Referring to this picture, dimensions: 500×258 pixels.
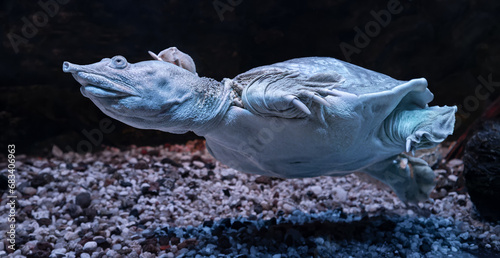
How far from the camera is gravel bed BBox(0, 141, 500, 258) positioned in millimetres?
2898

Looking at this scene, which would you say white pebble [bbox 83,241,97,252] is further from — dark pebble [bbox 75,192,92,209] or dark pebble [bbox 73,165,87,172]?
dark pebble [bbox 73,165,87,172]

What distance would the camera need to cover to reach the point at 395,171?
3.32 m

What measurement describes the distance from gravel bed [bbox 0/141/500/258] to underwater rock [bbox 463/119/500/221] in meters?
0.19

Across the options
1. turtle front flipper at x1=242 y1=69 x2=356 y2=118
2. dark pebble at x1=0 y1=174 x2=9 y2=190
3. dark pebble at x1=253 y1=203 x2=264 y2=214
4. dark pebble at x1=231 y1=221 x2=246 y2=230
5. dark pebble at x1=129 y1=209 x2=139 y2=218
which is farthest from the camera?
dark pebble at x1=0 y1=174 x2=9 y2=190

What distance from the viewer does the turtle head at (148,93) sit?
194 centimetres

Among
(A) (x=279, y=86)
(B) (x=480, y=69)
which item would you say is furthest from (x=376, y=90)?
(B) (x=480, y=69)

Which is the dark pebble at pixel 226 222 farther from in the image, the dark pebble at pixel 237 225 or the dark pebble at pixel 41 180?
the dark pebble at pixel 41 180

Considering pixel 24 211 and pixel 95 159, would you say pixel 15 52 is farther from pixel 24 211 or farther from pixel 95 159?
pixel 24 211

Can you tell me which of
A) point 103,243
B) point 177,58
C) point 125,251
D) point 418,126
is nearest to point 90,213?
point 103,243

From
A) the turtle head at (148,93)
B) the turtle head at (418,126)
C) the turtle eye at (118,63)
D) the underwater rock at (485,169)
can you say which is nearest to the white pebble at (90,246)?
the turtle head at (148,93)

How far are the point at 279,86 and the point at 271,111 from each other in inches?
6.2

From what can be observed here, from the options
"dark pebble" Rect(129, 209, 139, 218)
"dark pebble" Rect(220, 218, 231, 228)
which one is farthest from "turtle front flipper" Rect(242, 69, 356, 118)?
"dark pebble" Rect(129, 209, 139, 218)

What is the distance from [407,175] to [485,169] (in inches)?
26.3

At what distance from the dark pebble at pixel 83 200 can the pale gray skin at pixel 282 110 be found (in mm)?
1746
